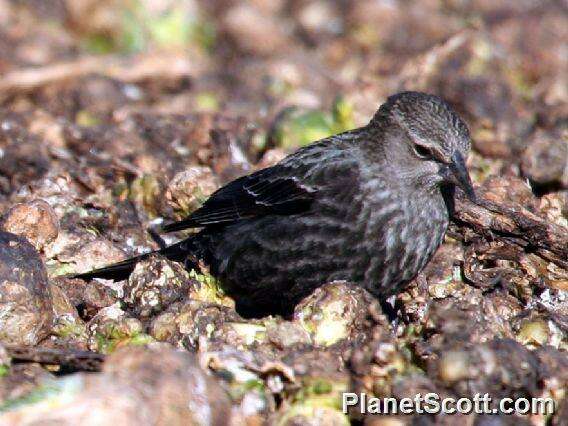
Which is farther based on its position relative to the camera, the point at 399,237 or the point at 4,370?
the point at 399,237

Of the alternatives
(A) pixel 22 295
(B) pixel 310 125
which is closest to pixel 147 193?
(B) pixel 310 125

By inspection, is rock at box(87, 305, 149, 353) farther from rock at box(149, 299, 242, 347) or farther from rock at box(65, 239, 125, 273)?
rock at box(65, 239, 125, 273)

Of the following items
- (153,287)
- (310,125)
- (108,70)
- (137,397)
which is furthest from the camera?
(108,70)

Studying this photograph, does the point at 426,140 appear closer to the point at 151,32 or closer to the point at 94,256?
the point at 94,256

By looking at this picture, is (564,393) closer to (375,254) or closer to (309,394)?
(309,394)

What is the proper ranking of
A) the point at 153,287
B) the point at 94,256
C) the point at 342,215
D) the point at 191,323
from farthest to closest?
the point at 94,256 → the point at 342,215 → the point at 153,287 → the point at 191,323

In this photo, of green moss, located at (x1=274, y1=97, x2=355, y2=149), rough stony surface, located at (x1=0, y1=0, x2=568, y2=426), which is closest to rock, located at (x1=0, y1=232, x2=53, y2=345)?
rough stony surface, located at (x1=0, y1=0, x2=568, y2=426)

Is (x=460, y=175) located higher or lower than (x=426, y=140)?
lower

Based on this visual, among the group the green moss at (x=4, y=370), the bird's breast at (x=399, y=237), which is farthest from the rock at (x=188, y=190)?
the green moss at (x=4, y=370)
